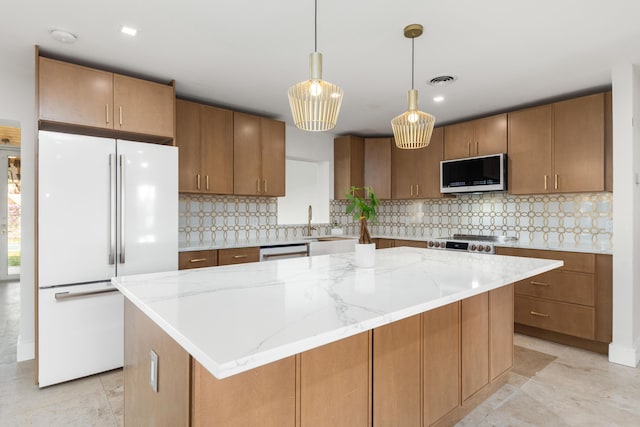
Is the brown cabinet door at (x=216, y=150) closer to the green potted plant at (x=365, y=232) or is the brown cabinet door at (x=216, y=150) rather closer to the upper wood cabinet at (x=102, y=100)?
the upper wood cabinet at (x=102, y=100)

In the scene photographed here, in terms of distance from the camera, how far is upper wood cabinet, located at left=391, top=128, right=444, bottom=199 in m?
4.53

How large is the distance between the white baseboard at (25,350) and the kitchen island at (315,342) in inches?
74.3

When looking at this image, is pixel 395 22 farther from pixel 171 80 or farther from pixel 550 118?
pixel 550 118

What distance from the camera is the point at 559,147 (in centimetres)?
347

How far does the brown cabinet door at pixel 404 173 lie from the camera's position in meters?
4.77

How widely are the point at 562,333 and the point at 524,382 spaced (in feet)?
3.55

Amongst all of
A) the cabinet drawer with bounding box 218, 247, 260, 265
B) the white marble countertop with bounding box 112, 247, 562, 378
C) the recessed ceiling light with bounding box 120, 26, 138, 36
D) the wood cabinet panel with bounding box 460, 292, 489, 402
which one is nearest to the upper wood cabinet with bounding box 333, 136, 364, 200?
the cabinet drawer with bounding box 218, 247, 260, 265

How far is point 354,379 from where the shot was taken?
4.61 ft

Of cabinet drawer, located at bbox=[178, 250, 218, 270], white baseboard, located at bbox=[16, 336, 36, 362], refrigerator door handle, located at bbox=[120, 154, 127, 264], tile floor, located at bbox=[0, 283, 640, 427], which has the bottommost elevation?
tile floor, located at bbox=[0, 283, 640, 427]

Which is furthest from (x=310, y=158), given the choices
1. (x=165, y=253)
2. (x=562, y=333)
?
(x=562, y=333)

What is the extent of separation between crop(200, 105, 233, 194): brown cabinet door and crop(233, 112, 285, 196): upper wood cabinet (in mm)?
72

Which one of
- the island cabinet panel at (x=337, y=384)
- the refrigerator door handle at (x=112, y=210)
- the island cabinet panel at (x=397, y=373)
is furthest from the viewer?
the refrigerator door handle at (x=112, y=210)

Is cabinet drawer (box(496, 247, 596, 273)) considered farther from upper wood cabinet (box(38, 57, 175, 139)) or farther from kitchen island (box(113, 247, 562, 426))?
upper wood cabinet (box(38, 57, 175, 139))

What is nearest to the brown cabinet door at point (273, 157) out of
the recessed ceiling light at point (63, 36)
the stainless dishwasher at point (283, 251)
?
Answer: the stainless dishwasher at point (283, 251)
